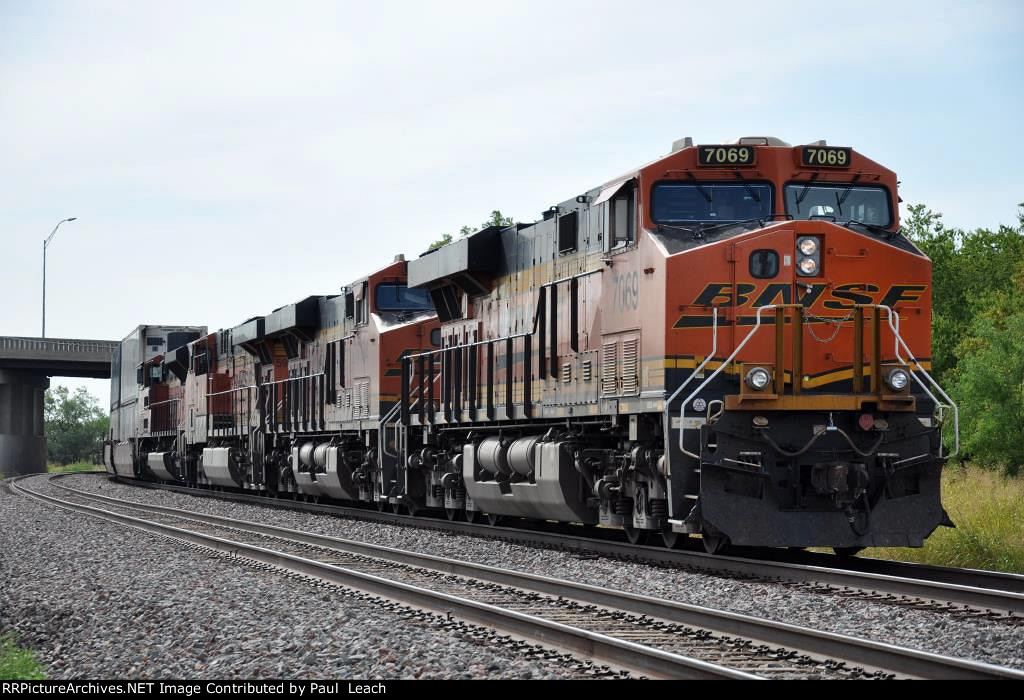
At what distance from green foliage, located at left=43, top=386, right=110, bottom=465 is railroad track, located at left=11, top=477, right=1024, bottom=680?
10643 centimetres

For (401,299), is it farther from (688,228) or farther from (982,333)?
(982,333)

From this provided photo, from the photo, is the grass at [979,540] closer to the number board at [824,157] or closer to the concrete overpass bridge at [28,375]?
the number board at [824,157]

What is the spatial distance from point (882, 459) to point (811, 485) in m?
0.70

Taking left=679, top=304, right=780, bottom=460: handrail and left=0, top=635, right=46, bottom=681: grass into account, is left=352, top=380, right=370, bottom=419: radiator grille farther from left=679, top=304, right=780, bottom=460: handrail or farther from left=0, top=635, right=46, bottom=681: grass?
left=0, top=635, right=46, bottom=681: grass

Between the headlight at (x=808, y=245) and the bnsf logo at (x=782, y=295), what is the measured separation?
0.33 metres

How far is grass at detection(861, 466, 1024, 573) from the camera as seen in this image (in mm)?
12367

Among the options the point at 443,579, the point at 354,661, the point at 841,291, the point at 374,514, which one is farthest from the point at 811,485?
the point at 374,514

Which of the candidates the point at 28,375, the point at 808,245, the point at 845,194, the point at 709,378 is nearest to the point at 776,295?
the point at 808,245

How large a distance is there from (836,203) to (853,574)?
3.99 metres

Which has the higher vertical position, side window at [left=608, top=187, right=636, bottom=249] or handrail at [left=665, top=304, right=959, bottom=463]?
side window at [left=608, top=187, right=636, bottom=249]

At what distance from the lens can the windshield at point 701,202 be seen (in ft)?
40.5

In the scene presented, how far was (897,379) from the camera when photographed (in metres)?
11.6

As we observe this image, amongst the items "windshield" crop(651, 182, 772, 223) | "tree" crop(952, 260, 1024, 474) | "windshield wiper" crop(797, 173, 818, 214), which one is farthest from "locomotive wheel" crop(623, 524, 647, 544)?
"tree" crop(952, 260, 1024, 474)

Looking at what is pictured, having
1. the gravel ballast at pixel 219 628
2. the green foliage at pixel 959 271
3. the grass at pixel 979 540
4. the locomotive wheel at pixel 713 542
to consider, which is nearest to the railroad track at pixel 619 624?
the gravel ballast at pixel 219 628
